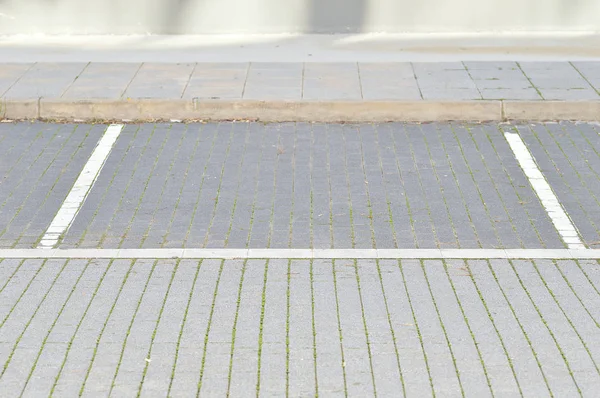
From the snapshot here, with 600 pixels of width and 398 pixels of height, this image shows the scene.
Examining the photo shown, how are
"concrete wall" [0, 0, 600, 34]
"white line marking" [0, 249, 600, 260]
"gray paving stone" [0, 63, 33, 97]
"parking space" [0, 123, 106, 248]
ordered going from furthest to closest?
"concrete wall" [0, 0, 600, 34] < "gray paving stone" [0, 63, 33, 97] < "parking space" [0, 123, 106, 248] < "white line marking" [0, 249, 600, 260]

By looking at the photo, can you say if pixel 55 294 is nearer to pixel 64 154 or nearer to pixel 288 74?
pixel 64 154

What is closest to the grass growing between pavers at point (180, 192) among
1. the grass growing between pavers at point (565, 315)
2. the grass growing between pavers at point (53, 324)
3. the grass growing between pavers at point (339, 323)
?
the grass growing between pavers at point (53, 324)

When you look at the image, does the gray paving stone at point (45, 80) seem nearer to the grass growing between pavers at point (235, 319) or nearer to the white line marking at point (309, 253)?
the white line marking at point (309, 253)

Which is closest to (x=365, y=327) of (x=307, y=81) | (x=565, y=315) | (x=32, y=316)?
(x=565, y=315)

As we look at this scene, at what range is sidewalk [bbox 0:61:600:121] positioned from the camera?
1138cm

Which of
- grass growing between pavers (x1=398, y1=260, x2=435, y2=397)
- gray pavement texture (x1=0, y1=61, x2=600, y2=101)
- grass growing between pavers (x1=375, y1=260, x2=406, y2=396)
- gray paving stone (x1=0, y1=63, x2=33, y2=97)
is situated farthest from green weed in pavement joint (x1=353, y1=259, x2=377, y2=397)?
gray paving stone (x1=0, y1=63, x2=33, y2=97)

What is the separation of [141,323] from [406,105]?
17.2ft

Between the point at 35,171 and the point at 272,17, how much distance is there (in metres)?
5.92

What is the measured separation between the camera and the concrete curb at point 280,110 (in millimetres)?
11352

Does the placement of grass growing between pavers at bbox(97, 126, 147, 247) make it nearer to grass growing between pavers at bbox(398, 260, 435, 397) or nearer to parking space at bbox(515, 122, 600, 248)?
grass growing between pavers at bbox(398, 260, 435, 397)

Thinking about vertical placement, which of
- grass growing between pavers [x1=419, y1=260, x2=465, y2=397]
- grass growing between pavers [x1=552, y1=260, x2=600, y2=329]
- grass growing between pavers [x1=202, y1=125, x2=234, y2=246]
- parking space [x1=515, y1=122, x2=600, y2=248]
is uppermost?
grass growing between pavers [x1=419, y1=260, x2=465, y2=397]

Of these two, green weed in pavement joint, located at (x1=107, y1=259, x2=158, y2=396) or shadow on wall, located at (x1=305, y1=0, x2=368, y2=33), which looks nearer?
green weed in pavement joint, located at (x1=107, y1=259, x2=158, y2=396)

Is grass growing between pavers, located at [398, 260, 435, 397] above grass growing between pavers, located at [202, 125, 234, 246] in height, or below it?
above

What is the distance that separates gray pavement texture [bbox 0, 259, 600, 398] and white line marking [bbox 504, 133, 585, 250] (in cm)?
54
